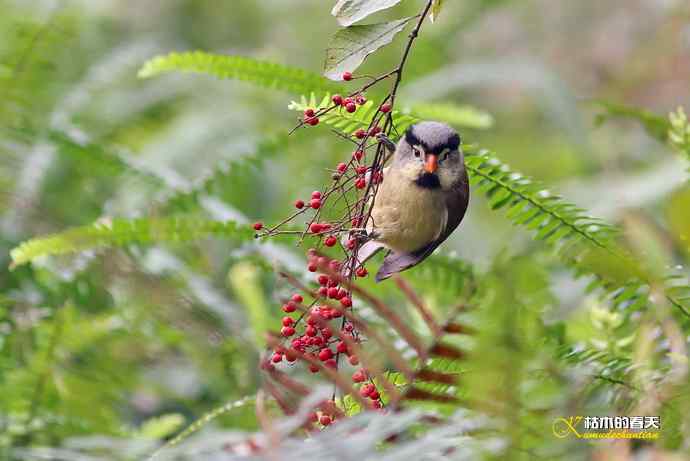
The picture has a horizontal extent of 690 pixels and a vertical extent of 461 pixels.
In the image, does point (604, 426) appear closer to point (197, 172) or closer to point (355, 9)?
point (355, 9)

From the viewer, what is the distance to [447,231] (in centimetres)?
167

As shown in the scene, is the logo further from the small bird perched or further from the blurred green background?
the small bird perched

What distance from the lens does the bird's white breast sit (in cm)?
167

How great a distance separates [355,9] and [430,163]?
338 mm

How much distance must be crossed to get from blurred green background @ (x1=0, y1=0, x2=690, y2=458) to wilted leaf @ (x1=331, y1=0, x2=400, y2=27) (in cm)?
38

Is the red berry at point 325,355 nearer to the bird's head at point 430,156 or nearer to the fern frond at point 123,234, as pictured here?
the bird's head at point 430,156

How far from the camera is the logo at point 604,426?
1100 mm

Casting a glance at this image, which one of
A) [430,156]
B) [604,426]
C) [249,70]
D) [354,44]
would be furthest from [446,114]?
[604,426]

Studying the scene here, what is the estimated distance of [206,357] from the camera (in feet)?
8.47

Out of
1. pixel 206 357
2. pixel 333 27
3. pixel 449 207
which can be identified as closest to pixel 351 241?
pixel 449 207

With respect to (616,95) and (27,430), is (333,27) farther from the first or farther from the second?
(27,430)

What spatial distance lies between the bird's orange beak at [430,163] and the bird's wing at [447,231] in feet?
0.24

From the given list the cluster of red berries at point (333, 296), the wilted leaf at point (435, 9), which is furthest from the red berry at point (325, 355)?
the wilted leaf at point (435, 9)

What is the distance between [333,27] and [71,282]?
2.67 meters
